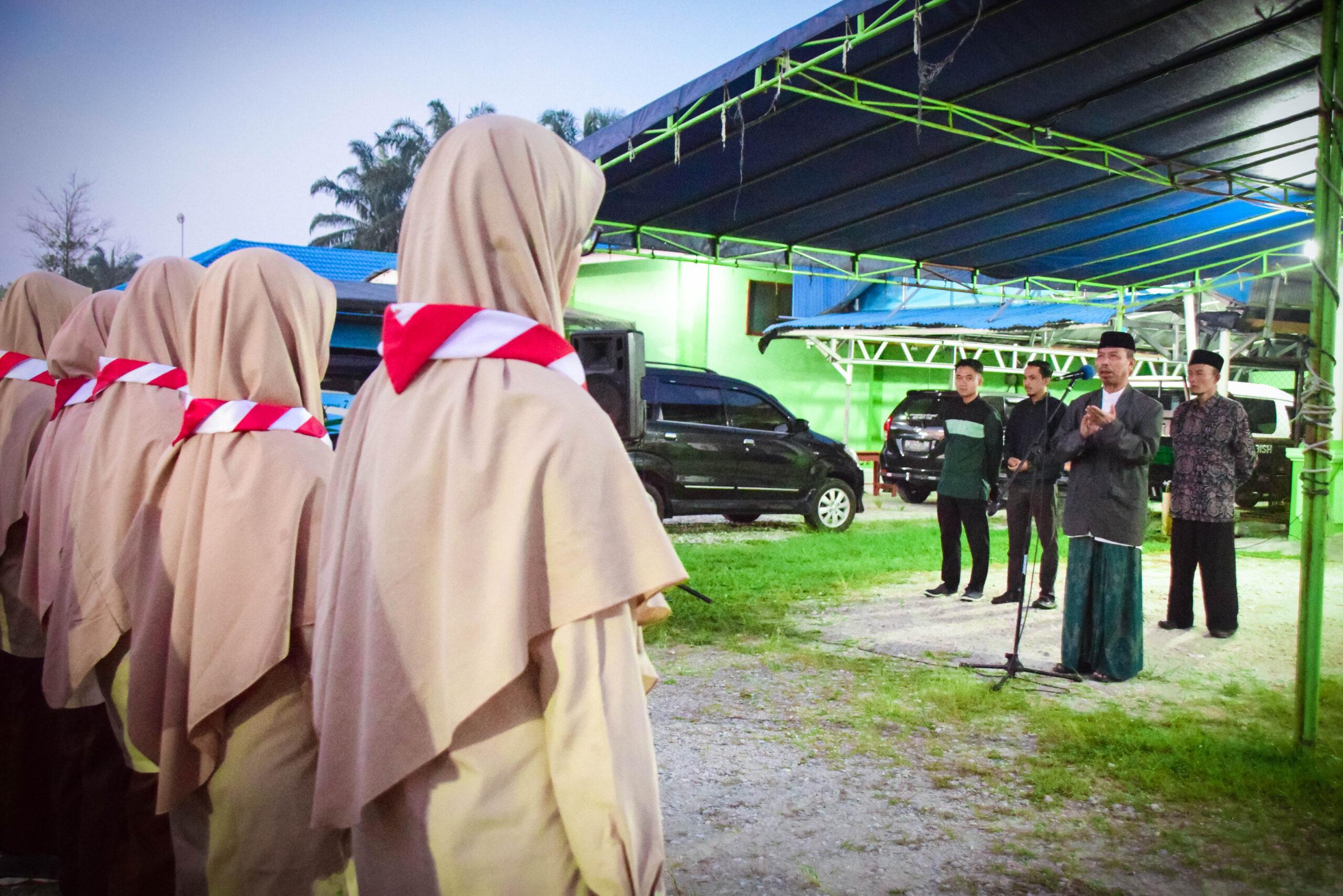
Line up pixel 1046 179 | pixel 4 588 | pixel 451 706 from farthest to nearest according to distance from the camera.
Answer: pixel 1046 179, pixel 4 588, pixel 451 706

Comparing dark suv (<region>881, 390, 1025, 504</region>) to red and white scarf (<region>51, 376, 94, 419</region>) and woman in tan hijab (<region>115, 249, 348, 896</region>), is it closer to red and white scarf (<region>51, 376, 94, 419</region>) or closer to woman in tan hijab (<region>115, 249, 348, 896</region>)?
red and white scarf (<region>51, 376, 94, 419</region>)

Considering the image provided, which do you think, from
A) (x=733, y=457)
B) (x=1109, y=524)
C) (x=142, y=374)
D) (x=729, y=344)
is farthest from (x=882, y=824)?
(x=729, y=344)

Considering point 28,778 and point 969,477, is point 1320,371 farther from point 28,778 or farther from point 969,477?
point 28,778

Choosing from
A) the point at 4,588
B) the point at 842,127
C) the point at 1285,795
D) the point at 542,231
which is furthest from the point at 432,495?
the point at 842,127

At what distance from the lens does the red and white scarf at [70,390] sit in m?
3.85

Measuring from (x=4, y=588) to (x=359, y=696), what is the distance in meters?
3.14

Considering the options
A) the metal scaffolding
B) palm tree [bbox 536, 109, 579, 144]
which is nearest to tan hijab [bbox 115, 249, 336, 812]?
the metal scaffolding

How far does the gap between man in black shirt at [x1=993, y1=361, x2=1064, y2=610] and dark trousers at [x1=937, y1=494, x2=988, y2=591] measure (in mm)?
224

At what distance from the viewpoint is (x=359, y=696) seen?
1780 mm

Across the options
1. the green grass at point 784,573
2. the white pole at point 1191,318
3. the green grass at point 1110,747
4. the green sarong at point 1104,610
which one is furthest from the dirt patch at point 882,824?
the white pole at point 1191,318

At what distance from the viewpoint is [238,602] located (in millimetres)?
2539

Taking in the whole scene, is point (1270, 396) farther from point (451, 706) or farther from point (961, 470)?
point (451, 706)

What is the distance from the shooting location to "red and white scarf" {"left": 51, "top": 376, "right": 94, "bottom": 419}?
3.85 m

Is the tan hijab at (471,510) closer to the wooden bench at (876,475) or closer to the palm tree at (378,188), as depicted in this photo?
the wooden bench at (876,475)
